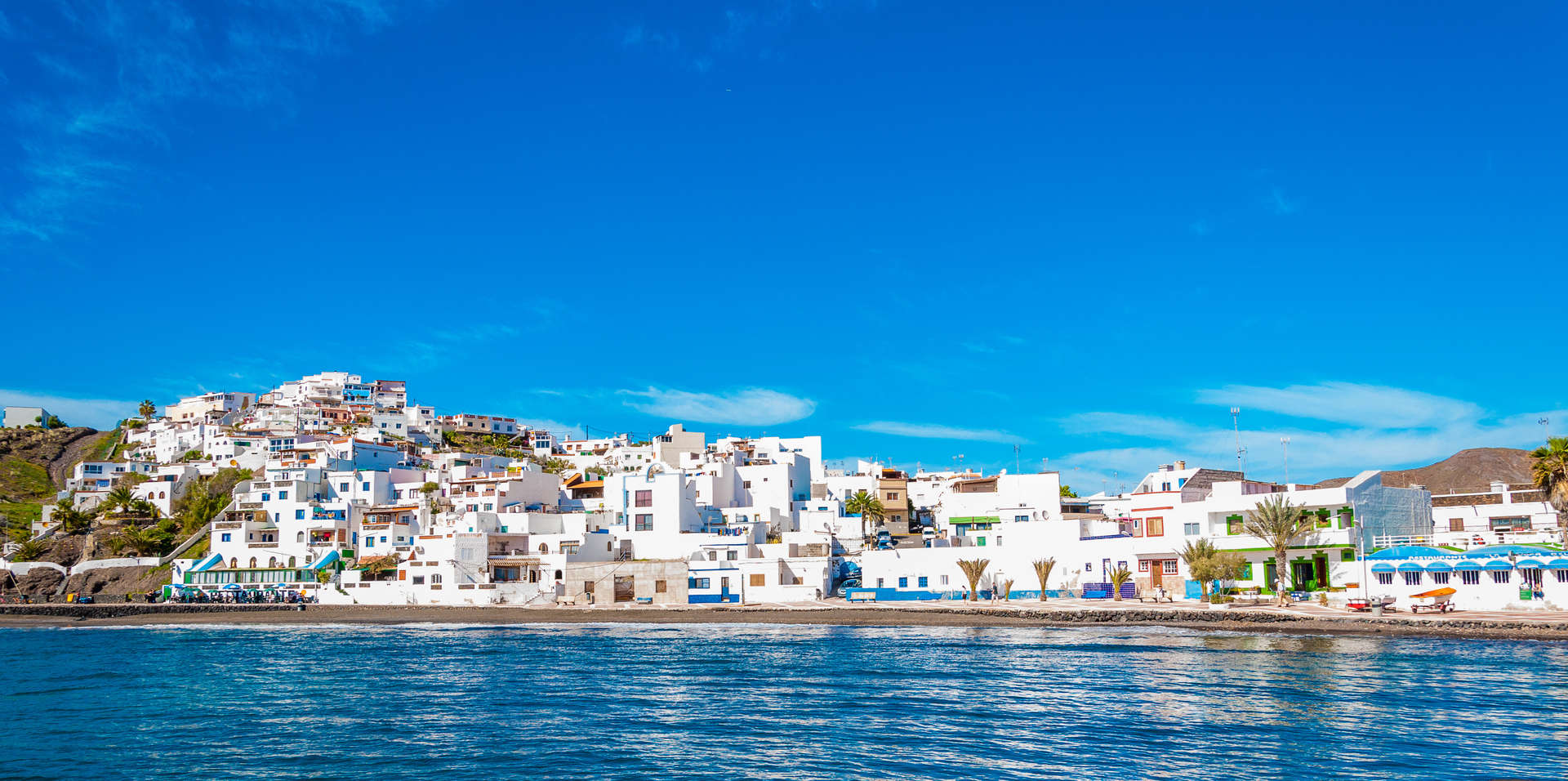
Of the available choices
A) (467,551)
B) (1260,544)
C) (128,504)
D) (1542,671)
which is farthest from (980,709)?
(128,504)

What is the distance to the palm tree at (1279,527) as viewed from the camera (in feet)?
193

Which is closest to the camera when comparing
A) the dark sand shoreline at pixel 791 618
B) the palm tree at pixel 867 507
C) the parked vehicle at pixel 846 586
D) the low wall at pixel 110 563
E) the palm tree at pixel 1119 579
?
the dark sand shoreline at pixel 791 618

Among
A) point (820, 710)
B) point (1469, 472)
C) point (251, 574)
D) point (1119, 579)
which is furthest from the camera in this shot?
point (1469, 472)

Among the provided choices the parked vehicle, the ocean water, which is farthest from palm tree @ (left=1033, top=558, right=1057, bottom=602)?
the ocean water

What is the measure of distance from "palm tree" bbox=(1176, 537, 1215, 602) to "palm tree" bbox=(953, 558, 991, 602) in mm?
12154

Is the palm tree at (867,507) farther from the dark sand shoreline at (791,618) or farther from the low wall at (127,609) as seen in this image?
the low wall at (127,609)

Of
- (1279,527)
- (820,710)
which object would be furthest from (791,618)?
(820,710)

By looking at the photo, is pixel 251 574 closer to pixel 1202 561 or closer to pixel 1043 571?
pixel 1043 571

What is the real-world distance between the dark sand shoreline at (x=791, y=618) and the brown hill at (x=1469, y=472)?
9067 cm

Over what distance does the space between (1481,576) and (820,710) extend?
38.7 meters

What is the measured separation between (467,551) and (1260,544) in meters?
50.2

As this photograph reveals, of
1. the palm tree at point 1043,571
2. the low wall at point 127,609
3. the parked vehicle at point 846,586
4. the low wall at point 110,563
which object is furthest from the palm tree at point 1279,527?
the low wall at point 110,563

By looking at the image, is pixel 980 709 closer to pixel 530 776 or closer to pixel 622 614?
pixel 530 776

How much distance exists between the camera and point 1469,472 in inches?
5896
